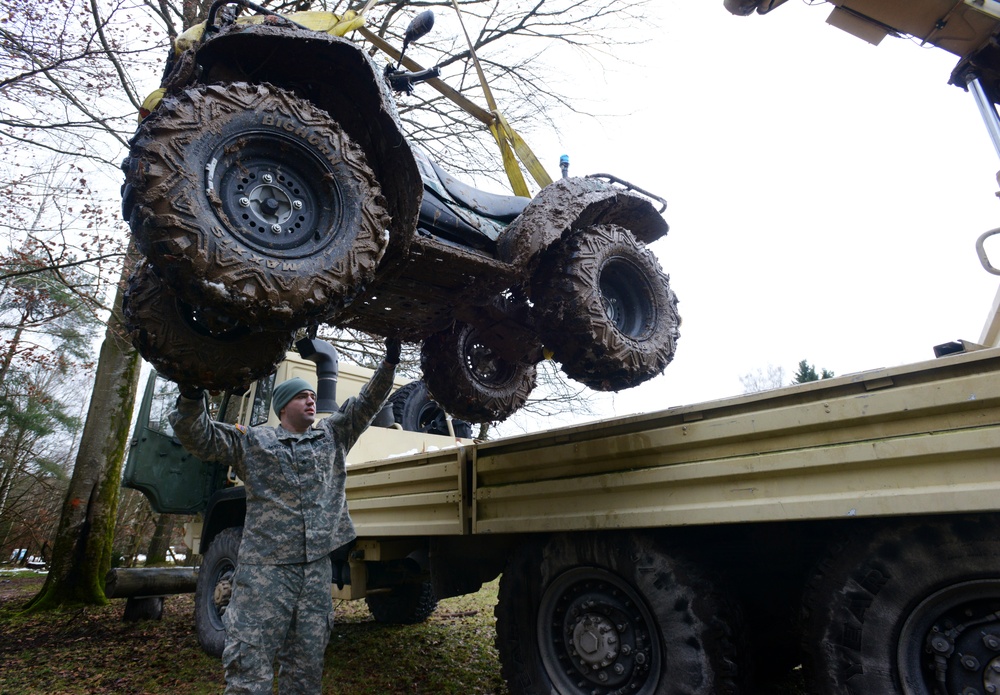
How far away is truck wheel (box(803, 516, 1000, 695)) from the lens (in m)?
1.87

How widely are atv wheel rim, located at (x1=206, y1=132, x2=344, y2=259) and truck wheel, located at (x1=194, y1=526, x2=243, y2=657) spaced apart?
350 cm

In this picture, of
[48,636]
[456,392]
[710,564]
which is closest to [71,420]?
[48,636]

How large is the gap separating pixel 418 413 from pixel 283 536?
3437mm

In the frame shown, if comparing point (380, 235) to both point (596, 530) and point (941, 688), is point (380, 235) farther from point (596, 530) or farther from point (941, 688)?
point (941, 688)

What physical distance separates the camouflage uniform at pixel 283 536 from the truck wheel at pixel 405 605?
10.9 feet

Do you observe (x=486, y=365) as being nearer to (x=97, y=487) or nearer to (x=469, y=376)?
(x=469, y=376)

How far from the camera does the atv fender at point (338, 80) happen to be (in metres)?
2.49

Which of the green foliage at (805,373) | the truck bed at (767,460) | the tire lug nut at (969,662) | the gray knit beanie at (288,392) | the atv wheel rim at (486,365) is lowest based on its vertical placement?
the tire lug nut at (969,662)

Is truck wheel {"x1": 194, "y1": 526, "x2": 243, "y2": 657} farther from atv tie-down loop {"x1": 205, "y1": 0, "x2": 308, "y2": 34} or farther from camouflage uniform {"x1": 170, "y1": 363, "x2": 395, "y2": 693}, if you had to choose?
atv tie-down loop {"x1": 205, "y1": 0, "x2": 308, "y2": 34}

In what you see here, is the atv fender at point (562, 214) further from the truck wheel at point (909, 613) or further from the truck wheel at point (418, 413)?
the truck wheel at point (418, 413)

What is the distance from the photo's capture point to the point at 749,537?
267 cm

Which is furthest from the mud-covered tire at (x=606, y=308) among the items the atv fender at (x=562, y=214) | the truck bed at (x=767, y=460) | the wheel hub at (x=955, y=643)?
the wheel hub at (x=955, y=643)

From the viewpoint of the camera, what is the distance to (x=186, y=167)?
2.16 metres

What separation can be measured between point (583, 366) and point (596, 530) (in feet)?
3.48
